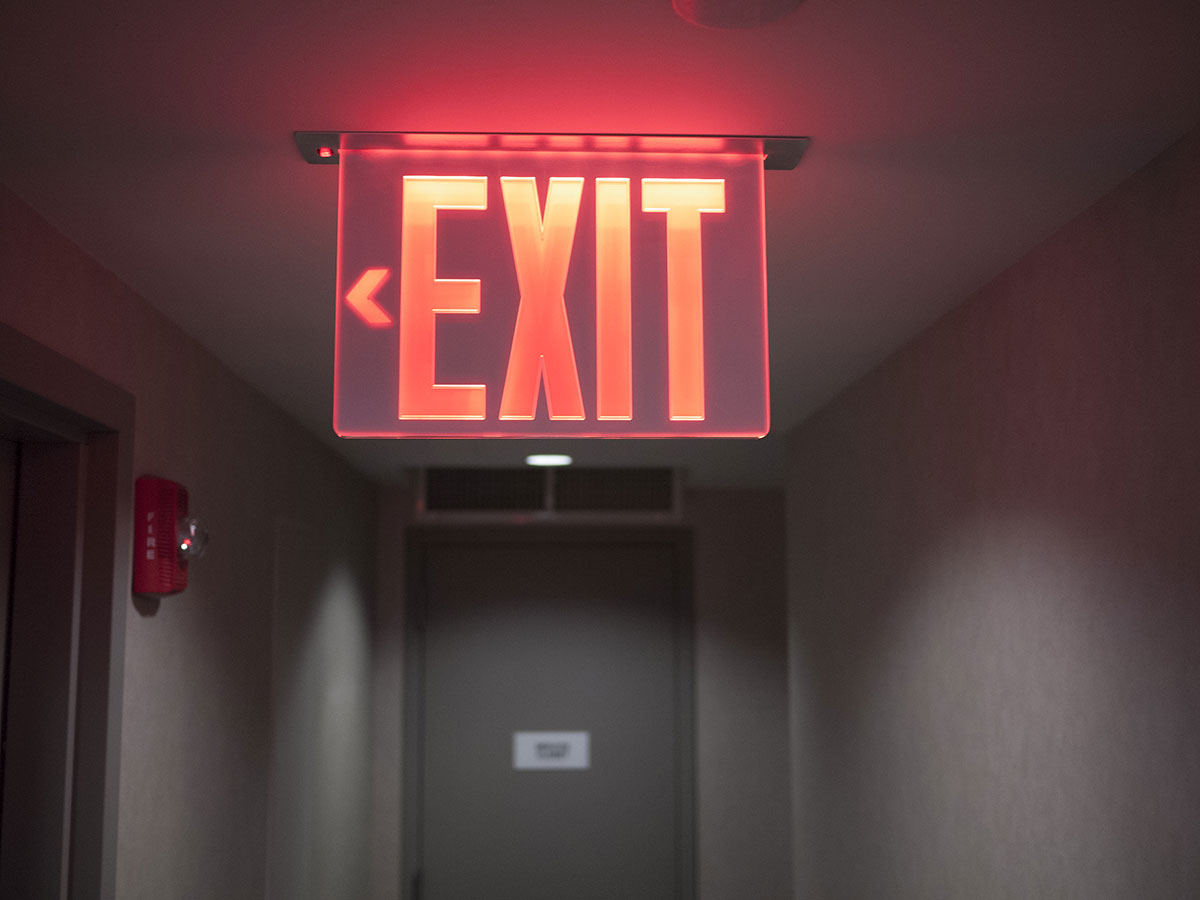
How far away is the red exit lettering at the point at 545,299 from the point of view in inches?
52.0

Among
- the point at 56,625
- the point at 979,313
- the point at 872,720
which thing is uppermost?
the point at 979,313

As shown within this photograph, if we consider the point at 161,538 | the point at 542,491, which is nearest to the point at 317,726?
the point at 542,491

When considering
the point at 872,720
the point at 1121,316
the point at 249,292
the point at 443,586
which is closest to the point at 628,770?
the point at 443,586

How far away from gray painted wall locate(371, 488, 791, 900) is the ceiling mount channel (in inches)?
135

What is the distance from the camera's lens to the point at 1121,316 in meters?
1.66

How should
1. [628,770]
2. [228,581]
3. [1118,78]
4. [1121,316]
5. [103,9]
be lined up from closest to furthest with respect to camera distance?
[103,9]
[1118,78]
[1121,316]
[228,581]
[628,770]

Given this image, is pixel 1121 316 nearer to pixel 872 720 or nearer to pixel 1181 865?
pixel 1181 865

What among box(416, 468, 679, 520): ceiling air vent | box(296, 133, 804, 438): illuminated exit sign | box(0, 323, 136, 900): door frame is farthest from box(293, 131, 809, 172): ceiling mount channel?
box(416, 468, 679, 520): ceiling air vent

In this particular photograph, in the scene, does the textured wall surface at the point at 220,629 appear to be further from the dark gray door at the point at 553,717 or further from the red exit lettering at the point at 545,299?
the red exit lettering at the point at 545,299

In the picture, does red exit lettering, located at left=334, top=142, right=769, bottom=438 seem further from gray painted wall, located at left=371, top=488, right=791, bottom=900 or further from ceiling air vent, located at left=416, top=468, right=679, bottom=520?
gray painted wall, located at left=371, top=488, right=791, bottom=900

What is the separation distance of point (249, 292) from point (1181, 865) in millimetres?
1823

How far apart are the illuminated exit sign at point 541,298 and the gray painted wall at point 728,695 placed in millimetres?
A: 3511

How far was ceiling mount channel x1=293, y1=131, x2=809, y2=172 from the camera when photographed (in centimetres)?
141

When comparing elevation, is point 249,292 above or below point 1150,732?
above
